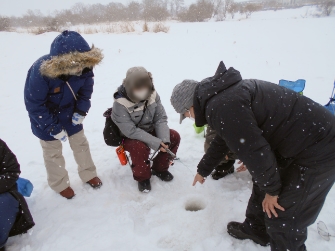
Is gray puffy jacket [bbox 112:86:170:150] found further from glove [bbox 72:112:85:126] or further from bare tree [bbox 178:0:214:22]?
bare tree [bbox 178:0:214:22]

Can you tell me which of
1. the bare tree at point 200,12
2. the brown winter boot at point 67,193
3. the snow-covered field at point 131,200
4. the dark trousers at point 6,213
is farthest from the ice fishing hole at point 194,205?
the bare tree at point 200,12

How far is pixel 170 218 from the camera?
95.3 inches

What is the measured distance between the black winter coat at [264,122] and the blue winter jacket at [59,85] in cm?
134

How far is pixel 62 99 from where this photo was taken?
7.91 ft

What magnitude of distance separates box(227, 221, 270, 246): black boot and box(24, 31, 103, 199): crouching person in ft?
5.33

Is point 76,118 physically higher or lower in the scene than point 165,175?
higher

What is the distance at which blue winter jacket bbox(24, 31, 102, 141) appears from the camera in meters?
2.13

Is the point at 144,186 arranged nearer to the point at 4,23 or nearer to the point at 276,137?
the point at 276,137

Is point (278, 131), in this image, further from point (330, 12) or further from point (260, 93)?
point (330, 12)

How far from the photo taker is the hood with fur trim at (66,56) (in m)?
2.09

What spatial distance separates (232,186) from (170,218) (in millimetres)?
858

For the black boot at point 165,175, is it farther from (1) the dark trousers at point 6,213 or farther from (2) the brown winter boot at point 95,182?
(1) the dark trousers at point 6,213

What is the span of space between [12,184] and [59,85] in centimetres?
102

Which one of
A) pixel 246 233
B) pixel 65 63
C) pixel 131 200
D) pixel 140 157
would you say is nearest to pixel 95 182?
pixel 131 200
